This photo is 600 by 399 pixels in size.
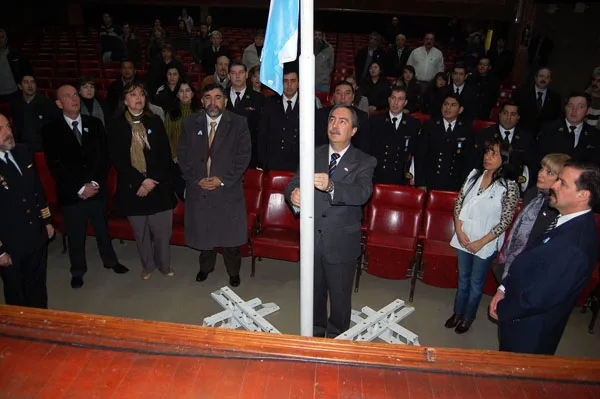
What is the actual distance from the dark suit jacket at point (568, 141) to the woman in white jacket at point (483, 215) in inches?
62.4

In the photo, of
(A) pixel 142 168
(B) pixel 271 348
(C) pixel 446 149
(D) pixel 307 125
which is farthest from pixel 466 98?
(B) pixel 271 348

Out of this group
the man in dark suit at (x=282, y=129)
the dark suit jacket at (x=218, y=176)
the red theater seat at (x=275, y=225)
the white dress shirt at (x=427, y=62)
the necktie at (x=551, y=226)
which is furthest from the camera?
the white dress shirt at (x=427, y=62)

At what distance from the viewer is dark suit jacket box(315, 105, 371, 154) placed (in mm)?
3934

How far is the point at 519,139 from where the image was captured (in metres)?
3.87

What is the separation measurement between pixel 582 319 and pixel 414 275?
136cm

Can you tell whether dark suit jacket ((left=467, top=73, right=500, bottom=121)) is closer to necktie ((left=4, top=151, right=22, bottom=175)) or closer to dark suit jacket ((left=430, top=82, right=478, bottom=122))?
dark suit jacket ((left=430, top=82, right=478, bottom=122))

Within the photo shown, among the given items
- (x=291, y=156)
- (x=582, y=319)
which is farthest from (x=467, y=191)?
(x=291, y=156)

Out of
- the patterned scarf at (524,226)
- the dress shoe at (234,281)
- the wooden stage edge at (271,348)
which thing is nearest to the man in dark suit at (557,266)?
the patterned scarf at (524,226)

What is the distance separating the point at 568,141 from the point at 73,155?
4354mm

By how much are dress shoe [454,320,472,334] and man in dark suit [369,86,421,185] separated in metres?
1.53

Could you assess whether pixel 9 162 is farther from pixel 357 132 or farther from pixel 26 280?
pixel 357 132

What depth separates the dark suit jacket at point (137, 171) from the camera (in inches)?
132

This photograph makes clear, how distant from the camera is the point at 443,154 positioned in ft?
13.0

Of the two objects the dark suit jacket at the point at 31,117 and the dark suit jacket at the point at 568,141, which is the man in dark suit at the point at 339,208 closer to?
the dark suit jacket at the point at 568,141
